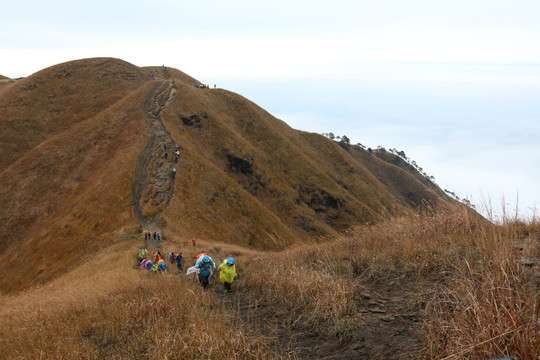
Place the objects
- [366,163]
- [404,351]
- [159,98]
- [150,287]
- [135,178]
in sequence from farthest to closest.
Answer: [366,163] → [159,98] → [135,178] → [150,287] → [404,351]

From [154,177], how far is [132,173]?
2646 mm

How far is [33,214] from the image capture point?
127ft

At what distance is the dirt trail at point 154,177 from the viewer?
3003 cm

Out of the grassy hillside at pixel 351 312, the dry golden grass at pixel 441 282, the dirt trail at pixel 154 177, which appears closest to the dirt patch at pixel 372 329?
the grassy hillside at pixel 351 312

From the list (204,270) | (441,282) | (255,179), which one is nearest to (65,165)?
(255,179)

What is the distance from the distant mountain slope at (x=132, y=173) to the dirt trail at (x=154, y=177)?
0.83m

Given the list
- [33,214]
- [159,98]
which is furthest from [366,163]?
[33,214]

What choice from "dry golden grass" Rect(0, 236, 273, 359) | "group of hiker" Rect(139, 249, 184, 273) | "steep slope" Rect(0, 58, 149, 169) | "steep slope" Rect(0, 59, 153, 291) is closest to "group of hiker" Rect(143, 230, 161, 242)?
"steep slope" Rect(0, 59, 153, 291)

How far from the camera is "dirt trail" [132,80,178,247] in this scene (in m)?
30.0

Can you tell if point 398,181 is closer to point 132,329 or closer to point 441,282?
point 441,282

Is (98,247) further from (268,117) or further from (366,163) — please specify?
(366,163)

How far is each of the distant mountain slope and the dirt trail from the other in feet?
2.72

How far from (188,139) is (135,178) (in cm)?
1654

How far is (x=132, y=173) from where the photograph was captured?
124ft
